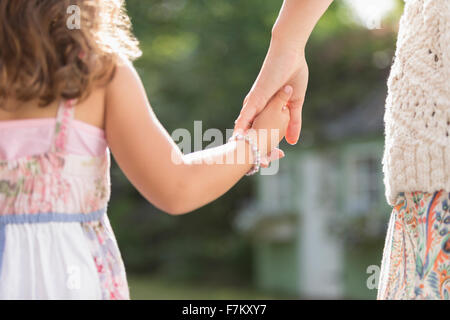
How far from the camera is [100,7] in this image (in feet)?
5.67

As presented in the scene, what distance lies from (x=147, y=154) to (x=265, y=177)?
46.9 ft

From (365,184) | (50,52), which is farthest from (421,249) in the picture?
(365,184)

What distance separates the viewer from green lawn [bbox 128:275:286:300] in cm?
1419

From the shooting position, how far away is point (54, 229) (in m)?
1.66

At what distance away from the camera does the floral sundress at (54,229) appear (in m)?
1.63

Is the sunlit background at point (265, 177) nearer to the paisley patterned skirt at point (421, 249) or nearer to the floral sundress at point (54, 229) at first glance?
the paisley patterned skirt at point (421, 249)

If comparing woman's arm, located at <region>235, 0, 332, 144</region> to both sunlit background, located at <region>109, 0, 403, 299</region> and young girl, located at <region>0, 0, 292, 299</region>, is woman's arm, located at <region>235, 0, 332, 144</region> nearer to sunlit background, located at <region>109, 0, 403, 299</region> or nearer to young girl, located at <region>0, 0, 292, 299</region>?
young girl, located at <region>0, 0, 292, 299</region>

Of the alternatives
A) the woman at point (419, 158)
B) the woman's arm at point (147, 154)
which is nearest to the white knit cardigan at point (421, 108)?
the woman at point (419, 158)

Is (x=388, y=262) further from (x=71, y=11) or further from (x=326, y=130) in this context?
(x=326, y=130)

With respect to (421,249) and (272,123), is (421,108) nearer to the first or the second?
(421,249)

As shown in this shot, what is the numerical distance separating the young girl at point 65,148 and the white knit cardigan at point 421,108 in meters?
0.47

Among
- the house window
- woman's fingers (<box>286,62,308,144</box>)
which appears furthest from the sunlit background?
woman's fingers (<box>286,62,308,144</box>)

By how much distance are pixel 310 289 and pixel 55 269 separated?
Answer: 543 inches
